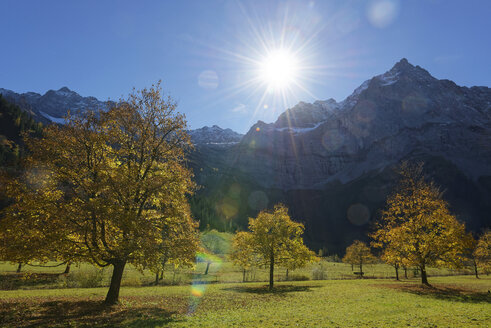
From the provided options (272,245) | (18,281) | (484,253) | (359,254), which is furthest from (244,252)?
(359,254)

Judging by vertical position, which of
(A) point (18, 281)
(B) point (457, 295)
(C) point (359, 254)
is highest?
(B) point (457, 295)

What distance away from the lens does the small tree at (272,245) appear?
38281 millimetres

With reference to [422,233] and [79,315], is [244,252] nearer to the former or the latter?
[422,233]

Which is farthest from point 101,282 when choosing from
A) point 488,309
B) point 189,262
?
point 488,309

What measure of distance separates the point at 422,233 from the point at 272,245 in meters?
20.2

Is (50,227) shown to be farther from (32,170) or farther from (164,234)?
(164,234)

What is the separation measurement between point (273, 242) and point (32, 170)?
102 ft

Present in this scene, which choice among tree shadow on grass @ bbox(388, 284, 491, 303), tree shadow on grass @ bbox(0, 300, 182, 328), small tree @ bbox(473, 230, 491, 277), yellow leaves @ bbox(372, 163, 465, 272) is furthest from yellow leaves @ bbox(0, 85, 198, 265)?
small tree @ bbox(473, 230, 491, 277)

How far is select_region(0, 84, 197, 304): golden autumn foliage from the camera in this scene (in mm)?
14656

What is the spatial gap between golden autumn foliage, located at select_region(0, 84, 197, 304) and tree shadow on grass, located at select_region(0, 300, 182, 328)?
233cm

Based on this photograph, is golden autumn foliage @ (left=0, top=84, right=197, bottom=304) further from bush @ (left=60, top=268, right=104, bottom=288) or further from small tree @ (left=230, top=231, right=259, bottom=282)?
bush @ (left=60, top=268, right=104, bottom=288)

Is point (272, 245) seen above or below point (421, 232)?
below

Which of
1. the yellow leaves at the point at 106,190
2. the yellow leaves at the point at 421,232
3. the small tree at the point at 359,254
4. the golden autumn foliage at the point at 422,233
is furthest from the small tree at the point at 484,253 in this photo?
the yellow leaves at the point at 106,190

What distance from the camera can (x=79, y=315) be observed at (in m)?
15.6
